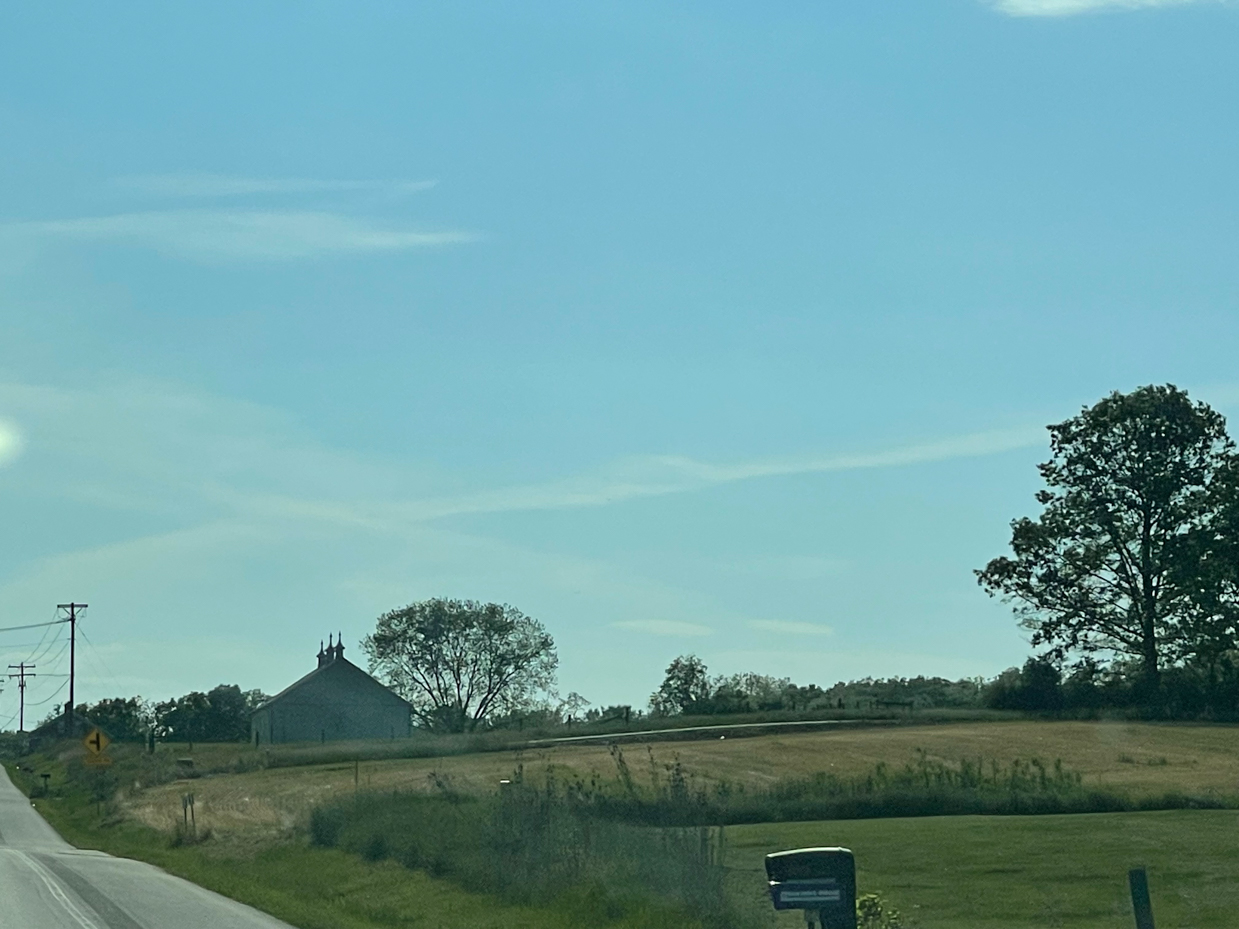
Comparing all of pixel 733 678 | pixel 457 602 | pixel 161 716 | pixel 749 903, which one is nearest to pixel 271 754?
pixel 457 602

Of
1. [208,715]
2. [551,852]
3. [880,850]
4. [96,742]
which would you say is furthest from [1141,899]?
[208,715]

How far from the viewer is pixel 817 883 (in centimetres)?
1227

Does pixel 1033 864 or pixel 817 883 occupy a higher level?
pixel 817 883

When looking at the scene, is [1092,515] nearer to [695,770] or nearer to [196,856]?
[695,770]

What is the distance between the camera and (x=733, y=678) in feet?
390

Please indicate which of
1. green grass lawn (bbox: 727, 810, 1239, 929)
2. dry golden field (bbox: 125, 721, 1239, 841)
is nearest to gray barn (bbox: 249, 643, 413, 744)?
dry golden field (bbox: 125, 721, 1239, 841)

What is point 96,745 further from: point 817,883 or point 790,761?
point 817,883

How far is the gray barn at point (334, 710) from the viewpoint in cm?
10588

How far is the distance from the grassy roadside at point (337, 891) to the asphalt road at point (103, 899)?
59 cm

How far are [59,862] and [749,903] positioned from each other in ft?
52.9

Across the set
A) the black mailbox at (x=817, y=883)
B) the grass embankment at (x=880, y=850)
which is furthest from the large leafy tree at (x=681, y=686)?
the black mailbox at (x=817, y=883)

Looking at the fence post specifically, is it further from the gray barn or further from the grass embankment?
the gray barn

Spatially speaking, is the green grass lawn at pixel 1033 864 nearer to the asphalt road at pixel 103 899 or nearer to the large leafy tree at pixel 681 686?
the asphalt road at pixel 103 899

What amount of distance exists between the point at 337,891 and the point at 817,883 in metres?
14.5
